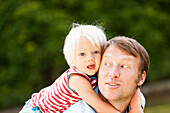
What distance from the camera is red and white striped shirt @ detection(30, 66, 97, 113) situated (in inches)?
98.4

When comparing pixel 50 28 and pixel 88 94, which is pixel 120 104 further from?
pixel 50 28

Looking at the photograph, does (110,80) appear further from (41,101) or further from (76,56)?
(41,101)

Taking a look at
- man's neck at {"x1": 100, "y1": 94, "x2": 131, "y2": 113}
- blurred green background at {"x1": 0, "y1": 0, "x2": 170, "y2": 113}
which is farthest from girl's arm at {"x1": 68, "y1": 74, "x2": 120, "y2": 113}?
blurred green background at {"x1": 0, "y1": 0, "x2": 170, "y2": 113}

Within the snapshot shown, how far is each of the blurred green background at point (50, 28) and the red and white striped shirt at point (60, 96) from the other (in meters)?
5.27

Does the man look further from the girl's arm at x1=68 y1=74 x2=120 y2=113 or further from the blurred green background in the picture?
the blurred green background

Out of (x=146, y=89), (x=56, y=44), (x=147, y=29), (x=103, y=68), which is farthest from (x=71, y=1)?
(x=103, y=68)

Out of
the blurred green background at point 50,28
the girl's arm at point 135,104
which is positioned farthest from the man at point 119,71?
the blurred green background at point 50,28

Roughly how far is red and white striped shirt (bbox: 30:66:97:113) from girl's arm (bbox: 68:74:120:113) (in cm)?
5

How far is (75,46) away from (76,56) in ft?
0.27

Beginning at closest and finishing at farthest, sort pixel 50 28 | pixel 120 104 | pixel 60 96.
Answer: pixel 120 104, pixel 60 96, pixel 50 28

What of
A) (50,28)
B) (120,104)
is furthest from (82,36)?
(50,28)

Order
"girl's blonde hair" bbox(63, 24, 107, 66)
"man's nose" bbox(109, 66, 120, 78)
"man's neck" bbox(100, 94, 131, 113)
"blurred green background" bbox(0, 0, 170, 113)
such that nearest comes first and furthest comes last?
"man's nose" bbox(109, 66, 120, 78)
"man's neck" bbox(100, 94, 131, 113)
"girl's blonde hair" bbox(63, 24, 107, 66)
"blurred green background" bbox(0, 0, 170, 113)

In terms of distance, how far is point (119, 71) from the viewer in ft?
7.63

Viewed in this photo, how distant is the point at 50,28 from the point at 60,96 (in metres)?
5.84
